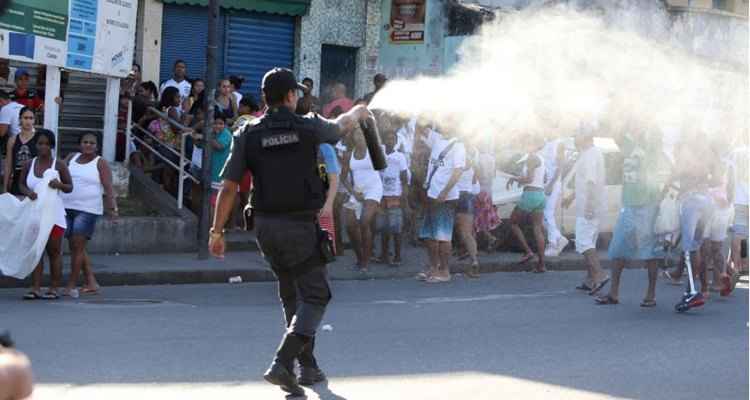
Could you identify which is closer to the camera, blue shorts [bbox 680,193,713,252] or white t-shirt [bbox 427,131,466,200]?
blue shorts [bbox 680,193,713,252]

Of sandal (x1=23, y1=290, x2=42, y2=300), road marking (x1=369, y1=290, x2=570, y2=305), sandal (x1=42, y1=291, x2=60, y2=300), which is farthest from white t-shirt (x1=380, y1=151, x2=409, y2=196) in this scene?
sandal (x1=23, y1=290, x2=42, y2=300)

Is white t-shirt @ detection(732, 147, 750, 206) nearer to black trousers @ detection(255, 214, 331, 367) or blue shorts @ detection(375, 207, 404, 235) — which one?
blue shorts @ detection(375, 207, 404, 235)

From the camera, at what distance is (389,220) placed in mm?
A: 15297

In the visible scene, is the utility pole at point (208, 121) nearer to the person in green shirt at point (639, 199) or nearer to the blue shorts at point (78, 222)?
the blue shorts at point (78, 222)

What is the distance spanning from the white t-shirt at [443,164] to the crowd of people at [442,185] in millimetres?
14

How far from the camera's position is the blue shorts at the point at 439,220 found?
14.4m

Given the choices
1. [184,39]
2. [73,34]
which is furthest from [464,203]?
[184,39]

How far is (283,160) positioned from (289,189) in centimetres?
17

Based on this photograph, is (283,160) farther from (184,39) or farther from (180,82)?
(184,39)

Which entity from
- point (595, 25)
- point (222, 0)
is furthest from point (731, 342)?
point (222, 0)

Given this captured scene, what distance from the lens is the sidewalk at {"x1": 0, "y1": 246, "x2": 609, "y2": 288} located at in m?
14.0

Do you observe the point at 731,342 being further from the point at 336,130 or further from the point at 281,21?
the point at 281,21

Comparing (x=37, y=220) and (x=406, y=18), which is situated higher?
(x=406, y=18)

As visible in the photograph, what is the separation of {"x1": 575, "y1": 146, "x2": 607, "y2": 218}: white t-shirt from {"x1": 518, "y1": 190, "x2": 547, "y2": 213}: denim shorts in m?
2.68
